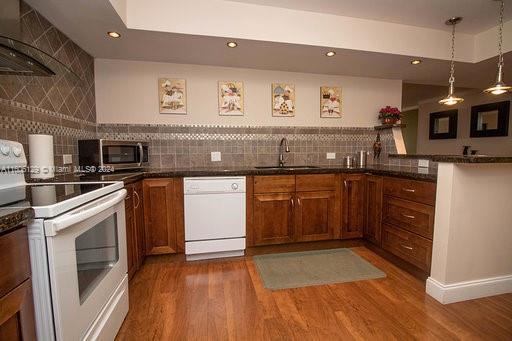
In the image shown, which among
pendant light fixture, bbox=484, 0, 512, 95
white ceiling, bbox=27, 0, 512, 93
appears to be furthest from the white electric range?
pendant light fixture, bbox=484, 0, 512, 95

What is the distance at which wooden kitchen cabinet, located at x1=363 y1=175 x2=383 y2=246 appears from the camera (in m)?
2.43

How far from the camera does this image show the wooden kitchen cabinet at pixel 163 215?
7.30 ft

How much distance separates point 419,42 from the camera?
2482 mm

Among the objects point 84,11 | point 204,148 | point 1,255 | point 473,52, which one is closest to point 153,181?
→ point 204,148

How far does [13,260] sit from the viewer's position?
0.75 metres

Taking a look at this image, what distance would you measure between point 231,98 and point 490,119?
14.6ft

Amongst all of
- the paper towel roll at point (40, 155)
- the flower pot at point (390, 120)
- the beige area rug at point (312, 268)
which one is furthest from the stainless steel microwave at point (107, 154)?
the flower pot at point (390, 120)

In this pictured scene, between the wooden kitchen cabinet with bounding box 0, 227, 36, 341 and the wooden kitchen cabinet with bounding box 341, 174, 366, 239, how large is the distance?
8.01ft

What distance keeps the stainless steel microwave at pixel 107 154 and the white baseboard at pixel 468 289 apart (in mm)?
2637

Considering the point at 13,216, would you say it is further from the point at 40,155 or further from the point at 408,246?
the point at 408,246

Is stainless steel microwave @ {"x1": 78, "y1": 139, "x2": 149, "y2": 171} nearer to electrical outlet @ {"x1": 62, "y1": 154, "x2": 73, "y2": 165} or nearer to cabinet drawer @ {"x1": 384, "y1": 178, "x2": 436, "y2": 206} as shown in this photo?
electrical outlet @ {"x1": 62, "y1": 154, "x2": 73, "y2": 165}

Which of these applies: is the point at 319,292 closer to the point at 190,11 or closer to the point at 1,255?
the point at 1,255

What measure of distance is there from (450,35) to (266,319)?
10.5 feet

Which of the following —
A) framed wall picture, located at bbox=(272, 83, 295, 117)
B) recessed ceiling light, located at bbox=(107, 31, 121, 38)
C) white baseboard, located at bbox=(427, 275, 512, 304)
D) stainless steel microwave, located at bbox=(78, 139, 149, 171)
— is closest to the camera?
white baseboard, located at bbox=(427, 275, 512, 304)
